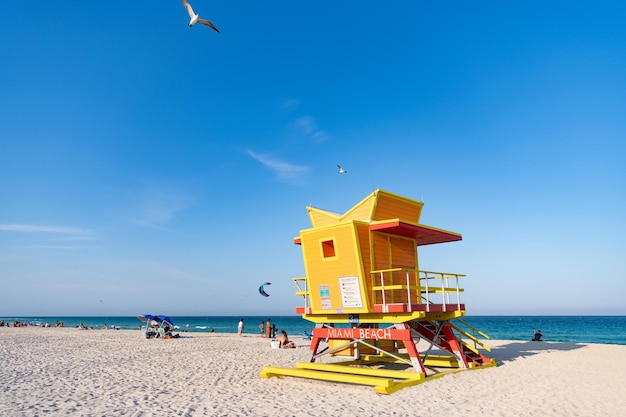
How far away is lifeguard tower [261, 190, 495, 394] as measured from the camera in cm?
1377

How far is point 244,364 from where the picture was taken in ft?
61.4

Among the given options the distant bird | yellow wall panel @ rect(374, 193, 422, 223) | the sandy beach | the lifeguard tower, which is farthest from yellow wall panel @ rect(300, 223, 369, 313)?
the distant bird

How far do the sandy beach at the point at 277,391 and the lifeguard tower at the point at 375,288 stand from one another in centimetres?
97

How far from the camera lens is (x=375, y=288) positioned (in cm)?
1412

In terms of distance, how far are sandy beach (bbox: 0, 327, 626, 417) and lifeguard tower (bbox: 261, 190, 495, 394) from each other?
0.97 metres

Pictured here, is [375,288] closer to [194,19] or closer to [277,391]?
[277,391]

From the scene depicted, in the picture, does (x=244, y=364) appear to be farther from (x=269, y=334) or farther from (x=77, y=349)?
(x=269, y=334)

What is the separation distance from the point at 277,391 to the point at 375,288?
14.5 feet

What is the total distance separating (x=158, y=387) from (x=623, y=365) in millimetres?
18402

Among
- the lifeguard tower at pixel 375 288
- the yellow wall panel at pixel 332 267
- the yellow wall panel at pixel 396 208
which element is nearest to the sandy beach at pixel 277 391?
the lifeguard tower at pixel 375 288

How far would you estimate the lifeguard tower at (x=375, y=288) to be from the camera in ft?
45.2

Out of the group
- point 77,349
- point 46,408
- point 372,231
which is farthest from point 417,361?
point 77,349

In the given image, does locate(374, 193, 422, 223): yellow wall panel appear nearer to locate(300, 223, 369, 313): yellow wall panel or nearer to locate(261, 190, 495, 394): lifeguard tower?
locate(261, 190, 495, 394): lifeguard tower

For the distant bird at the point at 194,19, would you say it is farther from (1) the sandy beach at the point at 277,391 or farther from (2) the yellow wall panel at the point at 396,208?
(1) the sandy beach at the point at 277,391
